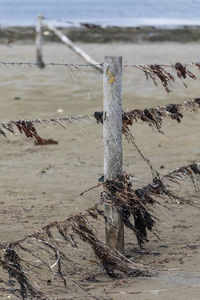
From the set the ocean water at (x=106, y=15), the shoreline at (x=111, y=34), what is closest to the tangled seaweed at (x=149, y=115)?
the shoreline at (x=111, y=34)

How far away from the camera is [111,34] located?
3222 cm

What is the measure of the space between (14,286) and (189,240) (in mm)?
1864

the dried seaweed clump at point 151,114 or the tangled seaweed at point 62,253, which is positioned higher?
the dried seaweed clump at point 151,114

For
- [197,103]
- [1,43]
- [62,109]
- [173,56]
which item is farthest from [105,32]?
[197,103]

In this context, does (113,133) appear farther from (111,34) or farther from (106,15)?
(106,15)

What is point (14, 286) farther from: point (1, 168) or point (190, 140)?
point (190, 140)

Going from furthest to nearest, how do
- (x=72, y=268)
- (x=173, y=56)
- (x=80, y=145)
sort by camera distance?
(x=173, y=56), (x=80, y=145), (x=72, y=268)

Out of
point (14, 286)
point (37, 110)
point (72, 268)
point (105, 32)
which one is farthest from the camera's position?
point (105, 32)

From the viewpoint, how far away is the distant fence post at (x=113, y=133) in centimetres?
572

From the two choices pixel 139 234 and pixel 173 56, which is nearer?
pixel 139 234

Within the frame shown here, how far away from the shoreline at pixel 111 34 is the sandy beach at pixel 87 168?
11471 millimetres

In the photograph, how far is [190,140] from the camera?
11.1 m

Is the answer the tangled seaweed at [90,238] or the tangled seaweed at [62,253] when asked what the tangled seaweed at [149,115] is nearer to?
the tangled seaweed at [90,238]

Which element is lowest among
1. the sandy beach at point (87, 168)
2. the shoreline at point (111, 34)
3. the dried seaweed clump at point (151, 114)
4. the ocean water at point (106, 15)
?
the sandy beach at point (87, 168)
